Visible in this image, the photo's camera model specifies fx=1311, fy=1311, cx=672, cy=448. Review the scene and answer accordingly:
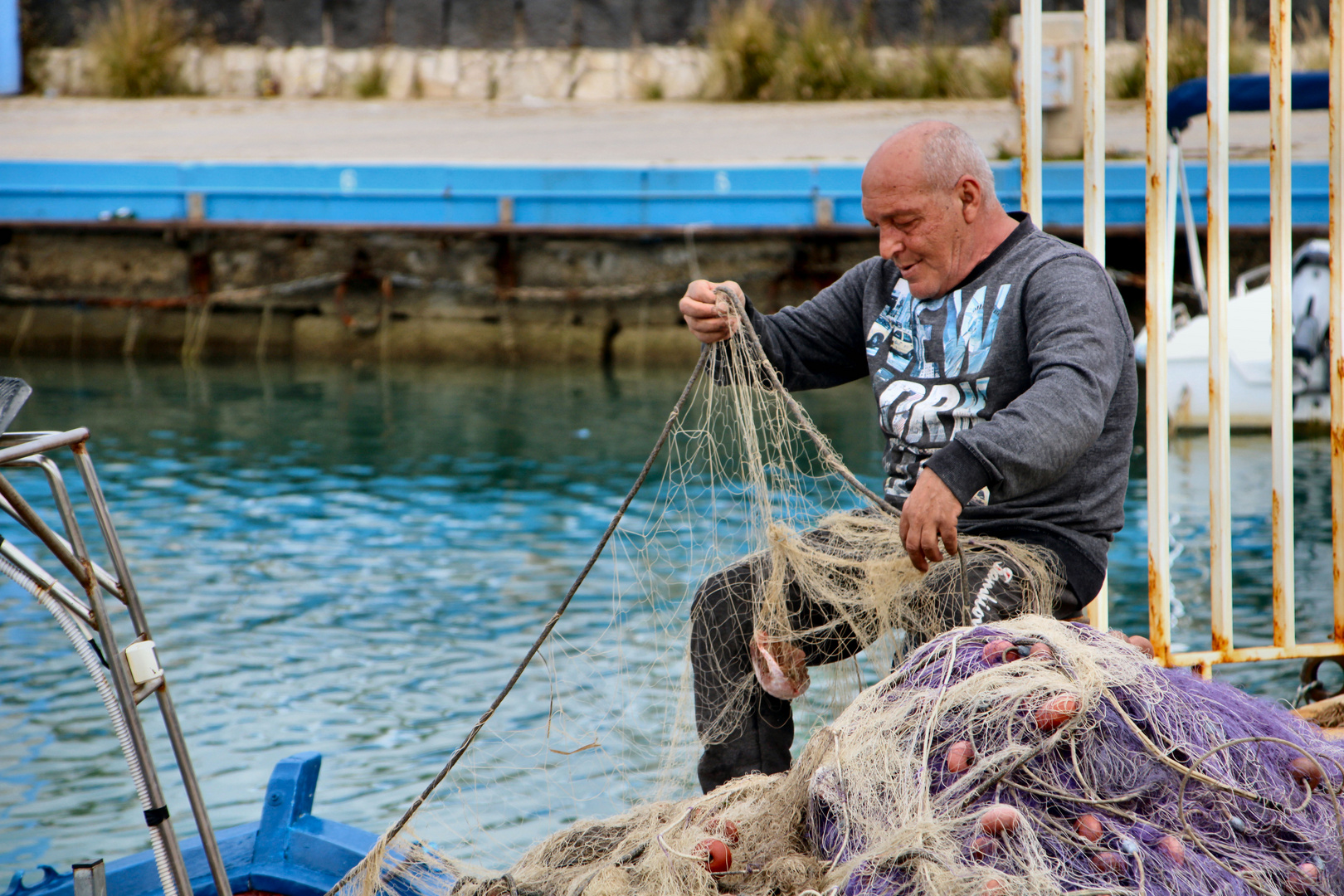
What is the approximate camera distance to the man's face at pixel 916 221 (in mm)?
2459

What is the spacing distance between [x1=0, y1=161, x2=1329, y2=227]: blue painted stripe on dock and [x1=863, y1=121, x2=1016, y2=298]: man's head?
30.5 feet

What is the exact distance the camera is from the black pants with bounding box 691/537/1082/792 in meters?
2.50

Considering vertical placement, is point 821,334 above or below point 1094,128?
below

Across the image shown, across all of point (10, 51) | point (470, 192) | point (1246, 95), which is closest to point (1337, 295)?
point (1246, 95)

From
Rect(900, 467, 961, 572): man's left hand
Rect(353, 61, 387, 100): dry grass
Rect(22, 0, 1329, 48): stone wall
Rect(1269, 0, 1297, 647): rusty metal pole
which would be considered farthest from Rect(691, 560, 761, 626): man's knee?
Rect(353, 61, 387, 100): dry grass

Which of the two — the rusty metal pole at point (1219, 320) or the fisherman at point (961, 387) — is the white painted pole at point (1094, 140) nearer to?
the rusty metal pole at point (1219, 320)

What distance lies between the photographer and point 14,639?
16.9 ft

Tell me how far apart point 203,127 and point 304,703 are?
12.9m

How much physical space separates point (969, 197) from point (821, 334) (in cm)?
50

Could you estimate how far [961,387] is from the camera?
8.18ft

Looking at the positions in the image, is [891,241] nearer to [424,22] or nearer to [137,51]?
[424,22]

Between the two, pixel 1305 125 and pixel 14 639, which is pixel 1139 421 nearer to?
pixel 1305 125

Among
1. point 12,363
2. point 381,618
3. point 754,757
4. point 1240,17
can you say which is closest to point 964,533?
point 754,757

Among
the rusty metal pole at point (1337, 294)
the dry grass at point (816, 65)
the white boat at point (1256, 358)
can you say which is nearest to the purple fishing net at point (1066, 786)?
the rusty metal pole at point (1337, 294)
